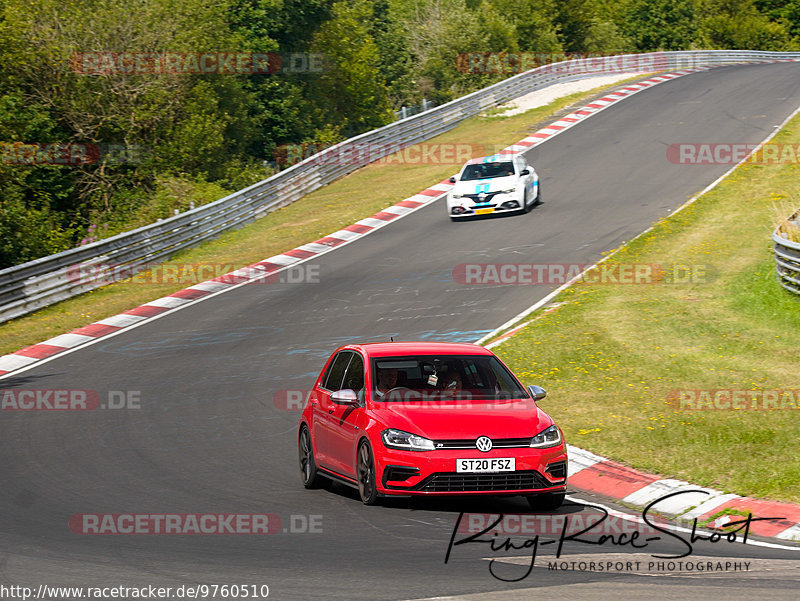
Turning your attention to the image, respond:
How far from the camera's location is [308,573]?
7.21m

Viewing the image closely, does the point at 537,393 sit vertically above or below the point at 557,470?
above

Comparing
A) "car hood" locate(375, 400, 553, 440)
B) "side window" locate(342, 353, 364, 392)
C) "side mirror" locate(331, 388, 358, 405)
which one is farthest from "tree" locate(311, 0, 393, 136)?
"car hood" locate(375, 400, 553, 440)

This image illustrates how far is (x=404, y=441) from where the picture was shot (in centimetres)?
912

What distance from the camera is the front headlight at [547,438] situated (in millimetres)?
9202

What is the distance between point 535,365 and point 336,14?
136 feet

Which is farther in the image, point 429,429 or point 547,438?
point 547,438

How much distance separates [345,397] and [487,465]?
1583 millimetres

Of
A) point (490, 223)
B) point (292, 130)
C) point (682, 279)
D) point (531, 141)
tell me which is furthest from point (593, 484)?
point (292, 130)

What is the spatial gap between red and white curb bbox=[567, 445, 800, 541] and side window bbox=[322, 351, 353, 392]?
2570mm

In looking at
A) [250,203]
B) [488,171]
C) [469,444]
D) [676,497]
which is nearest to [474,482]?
[469,444]

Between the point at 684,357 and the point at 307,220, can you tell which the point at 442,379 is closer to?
the point at 684,357

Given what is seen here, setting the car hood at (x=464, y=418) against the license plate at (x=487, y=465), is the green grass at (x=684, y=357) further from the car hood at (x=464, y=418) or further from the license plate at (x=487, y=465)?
the license plate at (x=487, y=465)

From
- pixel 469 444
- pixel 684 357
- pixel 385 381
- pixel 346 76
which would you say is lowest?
pixel 684 357

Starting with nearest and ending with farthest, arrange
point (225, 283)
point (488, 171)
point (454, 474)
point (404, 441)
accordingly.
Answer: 1. point (454, 474)
2. point (404, 441)
3. point (225, 283)
4. point (488, 171)
